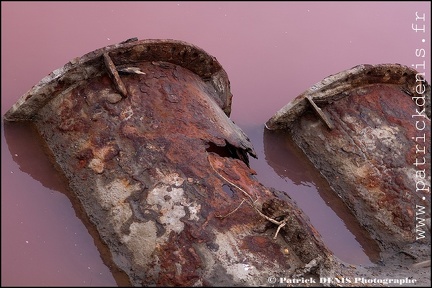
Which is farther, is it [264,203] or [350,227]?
[350,227]

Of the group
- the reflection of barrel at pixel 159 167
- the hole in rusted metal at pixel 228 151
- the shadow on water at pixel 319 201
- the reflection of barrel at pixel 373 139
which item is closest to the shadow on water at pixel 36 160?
the reflection of barrel at pixel 159 167

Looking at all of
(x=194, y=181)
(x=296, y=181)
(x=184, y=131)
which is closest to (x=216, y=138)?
(x=184, y=131)

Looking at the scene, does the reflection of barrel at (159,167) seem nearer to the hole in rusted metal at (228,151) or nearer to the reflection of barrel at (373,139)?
the hole in rusted metal at (228,151)

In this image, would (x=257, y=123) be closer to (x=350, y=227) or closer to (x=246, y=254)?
(x=350, y=227)

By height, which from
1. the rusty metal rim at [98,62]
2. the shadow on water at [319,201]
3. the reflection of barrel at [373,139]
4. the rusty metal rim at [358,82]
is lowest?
the shadow on water at [319,201]

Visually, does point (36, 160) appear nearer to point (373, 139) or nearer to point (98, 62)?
point (98, 62)

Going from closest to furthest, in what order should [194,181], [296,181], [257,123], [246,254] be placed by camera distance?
[246,254], [194,181], [296,181], [257,123]
